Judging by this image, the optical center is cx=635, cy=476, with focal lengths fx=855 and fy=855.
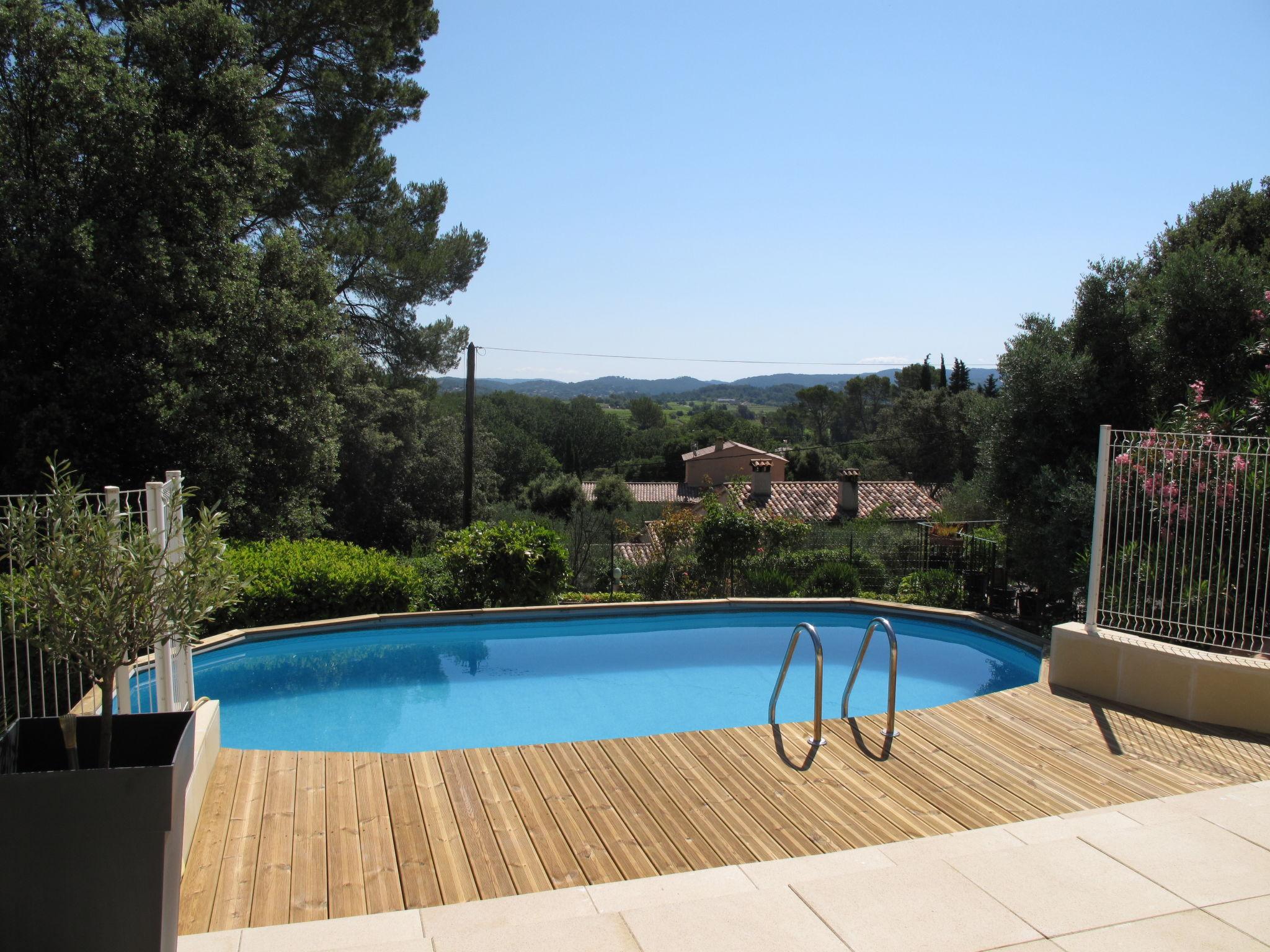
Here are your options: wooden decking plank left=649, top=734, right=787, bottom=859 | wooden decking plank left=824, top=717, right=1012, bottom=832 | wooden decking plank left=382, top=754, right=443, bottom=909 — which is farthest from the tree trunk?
wooden decking plank left=824, top=717, right=1012, bottom=832

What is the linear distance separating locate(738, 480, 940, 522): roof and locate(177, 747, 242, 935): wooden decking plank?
76.5ft

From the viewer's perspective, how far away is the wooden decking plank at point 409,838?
335 cm

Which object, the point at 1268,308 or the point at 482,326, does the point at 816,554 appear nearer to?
the point at 1268,308

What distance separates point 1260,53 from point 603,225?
18.0 metres

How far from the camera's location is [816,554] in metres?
13.2

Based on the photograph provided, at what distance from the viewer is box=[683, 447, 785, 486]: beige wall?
1718 inches

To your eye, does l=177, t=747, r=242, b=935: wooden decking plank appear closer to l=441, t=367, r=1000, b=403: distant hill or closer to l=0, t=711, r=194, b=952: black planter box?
l=0, t=711, r=194, b=952: black planter box

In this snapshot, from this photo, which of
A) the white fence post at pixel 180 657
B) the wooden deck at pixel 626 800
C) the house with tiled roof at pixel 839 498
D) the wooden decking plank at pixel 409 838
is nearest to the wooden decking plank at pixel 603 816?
the wooden deck at pixel 626 800

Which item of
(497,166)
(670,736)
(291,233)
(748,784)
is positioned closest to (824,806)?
(748,784)

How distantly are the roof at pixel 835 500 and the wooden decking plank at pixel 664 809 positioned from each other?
73.2ft

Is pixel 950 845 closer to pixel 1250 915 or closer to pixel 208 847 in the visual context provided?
pixel 1250 915

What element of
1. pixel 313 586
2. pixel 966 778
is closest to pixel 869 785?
pixel 966 778

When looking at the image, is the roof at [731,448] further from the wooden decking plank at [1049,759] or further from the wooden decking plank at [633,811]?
the wooden decking plank at [633,811]

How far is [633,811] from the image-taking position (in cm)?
414
